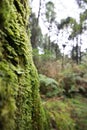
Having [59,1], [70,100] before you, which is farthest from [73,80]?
[59,1]

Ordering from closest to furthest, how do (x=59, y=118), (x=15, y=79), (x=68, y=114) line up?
(x=15, y=79)
(x=59, y=118)
(x=68, y=114)

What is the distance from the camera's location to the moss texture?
62.7 inches

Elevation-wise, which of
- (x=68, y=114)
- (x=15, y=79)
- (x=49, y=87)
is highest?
(x=15, y=79)

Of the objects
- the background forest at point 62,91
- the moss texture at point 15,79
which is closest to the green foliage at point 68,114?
the background forest at point 62,91

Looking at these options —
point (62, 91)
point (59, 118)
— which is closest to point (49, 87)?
point (62, 91)

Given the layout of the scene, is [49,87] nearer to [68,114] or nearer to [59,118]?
[68,114]

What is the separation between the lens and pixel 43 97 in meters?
7.40

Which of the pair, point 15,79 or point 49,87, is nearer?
point 15,79

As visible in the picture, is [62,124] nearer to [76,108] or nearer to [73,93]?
[76,108]

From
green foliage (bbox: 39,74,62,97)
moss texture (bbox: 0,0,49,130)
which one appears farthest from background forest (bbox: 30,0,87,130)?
moss texture (bbox: 0,0,49,130)

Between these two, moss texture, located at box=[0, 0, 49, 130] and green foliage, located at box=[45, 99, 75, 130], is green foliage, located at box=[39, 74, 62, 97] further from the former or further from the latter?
moss texture, located at box=[0, 0, 49, 130]

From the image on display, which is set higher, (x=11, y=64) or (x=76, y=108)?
(x=11, y=64)

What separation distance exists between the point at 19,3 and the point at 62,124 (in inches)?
126

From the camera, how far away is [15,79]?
196 cm
